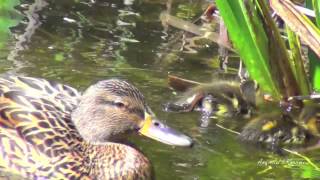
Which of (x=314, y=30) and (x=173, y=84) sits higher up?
(x=314, y=30)

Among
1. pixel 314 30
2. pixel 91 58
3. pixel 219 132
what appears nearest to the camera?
pixel 314 30

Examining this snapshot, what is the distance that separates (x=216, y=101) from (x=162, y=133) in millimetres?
853

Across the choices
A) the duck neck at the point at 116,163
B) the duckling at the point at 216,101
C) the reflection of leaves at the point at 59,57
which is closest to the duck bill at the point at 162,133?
the duck neck at the point at 116,163

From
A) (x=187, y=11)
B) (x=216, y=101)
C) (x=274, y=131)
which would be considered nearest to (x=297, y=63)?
(x=274, y=131)

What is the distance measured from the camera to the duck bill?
3.74m

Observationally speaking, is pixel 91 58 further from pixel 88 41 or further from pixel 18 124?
pixel 18 124

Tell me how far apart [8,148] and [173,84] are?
4.23 feet

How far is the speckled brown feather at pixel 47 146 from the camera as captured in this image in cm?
371

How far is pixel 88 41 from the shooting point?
5430 millimetres

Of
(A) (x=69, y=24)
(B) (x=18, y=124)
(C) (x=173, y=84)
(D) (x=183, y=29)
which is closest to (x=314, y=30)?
(C) (x=173, y=84)

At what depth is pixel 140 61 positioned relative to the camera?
5184 mm

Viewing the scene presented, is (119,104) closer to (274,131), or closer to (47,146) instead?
(47,146)

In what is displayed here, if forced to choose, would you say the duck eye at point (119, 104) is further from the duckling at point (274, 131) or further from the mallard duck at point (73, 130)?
the duckling at point (274, 131)

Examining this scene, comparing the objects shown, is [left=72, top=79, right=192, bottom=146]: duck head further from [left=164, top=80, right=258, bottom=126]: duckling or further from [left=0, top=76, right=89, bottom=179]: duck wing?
[left=164, top=80, right=258, bottom=126]: duckling
